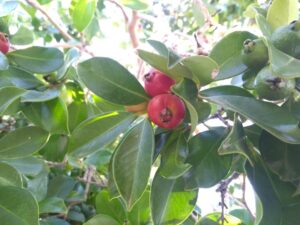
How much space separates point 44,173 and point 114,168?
0.55 metres

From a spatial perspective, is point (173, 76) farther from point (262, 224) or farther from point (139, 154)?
point (262, 224)

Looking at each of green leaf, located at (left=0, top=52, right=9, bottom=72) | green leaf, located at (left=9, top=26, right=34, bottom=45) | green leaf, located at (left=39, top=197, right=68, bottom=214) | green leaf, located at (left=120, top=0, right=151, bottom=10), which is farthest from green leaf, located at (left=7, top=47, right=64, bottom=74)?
green leaf, located at (left=120, top=0, right=151, bottom=10)

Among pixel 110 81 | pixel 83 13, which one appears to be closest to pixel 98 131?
pixel 110 81

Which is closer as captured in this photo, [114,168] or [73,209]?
[114,168]

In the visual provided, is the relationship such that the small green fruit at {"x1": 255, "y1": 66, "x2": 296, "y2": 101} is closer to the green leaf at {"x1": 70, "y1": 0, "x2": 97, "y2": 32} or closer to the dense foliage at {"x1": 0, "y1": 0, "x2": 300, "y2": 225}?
the dense foliage at {"x1": 0, "y1": 0, "x2": 300, "y2": 225}

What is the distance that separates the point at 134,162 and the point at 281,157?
252 mm

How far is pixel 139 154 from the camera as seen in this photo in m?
0.79

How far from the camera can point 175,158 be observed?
78cm

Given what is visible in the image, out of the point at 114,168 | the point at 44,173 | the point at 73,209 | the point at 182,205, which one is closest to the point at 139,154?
the point at 114,168

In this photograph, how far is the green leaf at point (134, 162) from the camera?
0.78m

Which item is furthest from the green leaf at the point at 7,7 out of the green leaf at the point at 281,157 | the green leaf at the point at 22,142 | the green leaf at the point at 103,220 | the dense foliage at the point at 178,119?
the green leaf at the point at 281,157

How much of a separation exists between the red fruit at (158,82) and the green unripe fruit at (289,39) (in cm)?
19

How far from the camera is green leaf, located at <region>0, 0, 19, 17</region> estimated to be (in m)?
1.01

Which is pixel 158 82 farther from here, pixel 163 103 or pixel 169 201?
pixel 169 201
